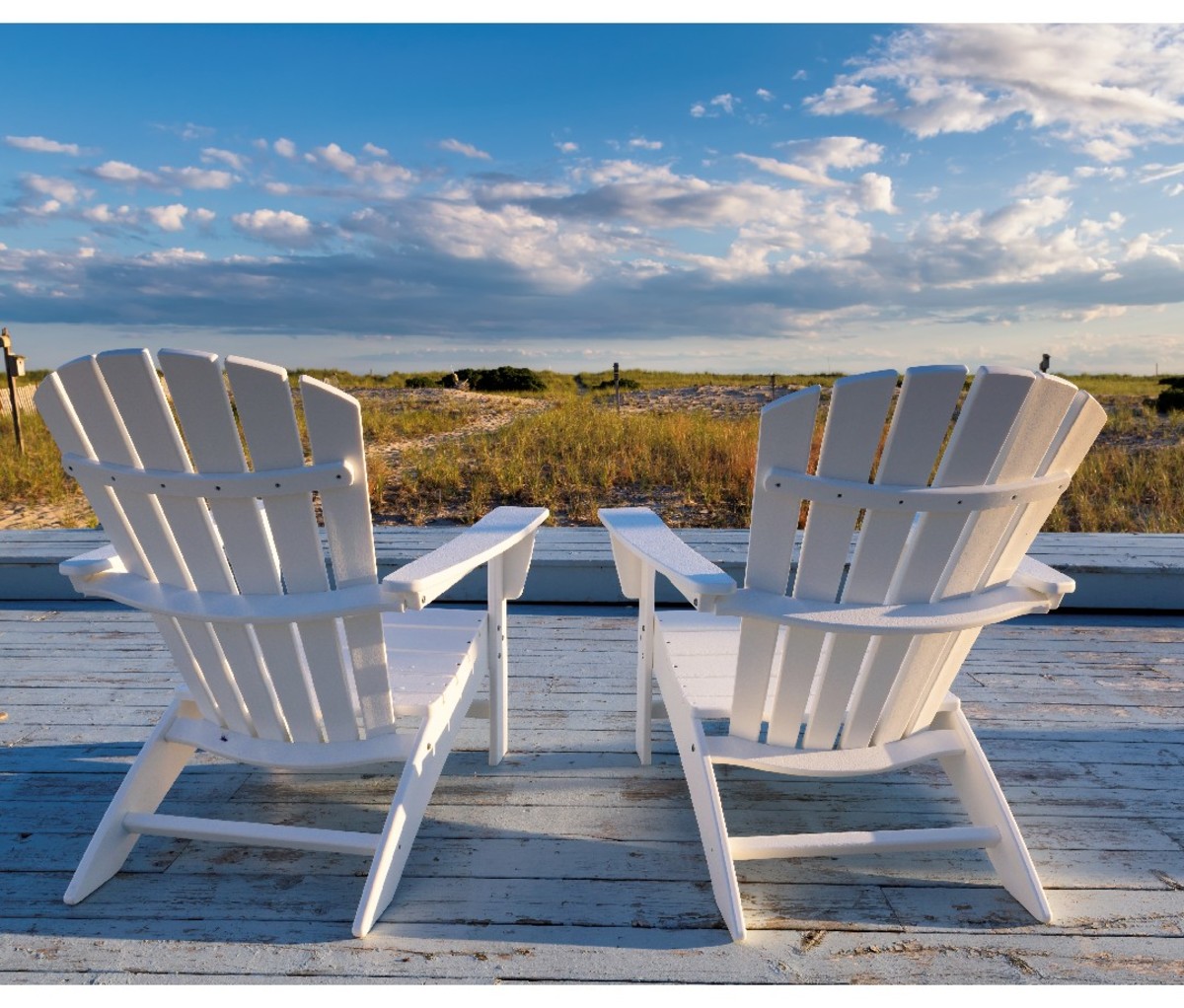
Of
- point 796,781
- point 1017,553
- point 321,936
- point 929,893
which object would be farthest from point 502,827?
point 1017,553

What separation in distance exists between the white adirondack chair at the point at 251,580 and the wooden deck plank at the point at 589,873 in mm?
121

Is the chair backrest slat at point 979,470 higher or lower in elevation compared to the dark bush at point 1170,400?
higher

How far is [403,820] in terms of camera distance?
1.67 m

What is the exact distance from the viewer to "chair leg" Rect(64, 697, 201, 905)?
67.5 inches

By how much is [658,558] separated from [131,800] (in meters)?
1.25

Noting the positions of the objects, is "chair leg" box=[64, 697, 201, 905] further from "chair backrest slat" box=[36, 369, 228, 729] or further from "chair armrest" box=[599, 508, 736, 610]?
"chair armrest" box=[599, 508, 736, 610]

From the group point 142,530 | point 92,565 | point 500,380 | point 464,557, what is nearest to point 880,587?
point 464,557

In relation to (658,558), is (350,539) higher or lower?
higher

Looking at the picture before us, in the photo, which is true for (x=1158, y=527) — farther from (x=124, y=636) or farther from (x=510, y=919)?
(x=124, y=636)

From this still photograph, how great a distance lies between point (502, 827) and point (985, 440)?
1324mm

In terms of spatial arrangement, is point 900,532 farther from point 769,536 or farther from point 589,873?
point 589,873

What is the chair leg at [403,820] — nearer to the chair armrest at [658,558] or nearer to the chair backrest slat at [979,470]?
the chair armrest at [658,558]

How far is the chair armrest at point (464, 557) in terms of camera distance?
1.53 m

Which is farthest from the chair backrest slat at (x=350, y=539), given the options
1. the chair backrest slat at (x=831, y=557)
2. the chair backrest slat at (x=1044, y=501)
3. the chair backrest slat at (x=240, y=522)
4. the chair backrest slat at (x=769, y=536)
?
the chair backrest slat at (x=1044, y=501)
